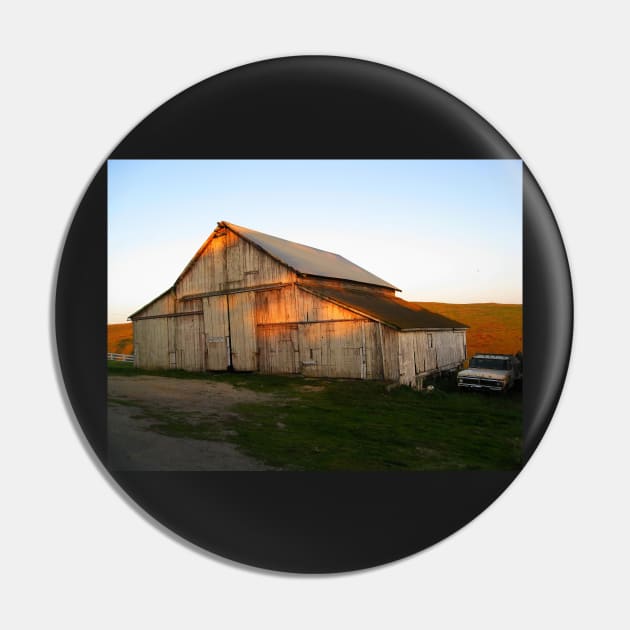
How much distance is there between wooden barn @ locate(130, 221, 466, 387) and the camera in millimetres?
3111

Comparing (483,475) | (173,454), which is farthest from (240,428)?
(483,475)

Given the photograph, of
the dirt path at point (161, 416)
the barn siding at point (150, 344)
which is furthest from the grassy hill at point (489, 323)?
the barn siding at point (150, 344)

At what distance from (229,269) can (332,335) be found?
3.31 ft

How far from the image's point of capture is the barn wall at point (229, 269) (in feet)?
10.5

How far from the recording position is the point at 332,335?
3307 mm

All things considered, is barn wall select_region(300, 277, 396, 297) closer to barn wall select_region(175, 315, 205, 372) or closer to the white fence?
barn wall select_region(175, 315, 205, 372)

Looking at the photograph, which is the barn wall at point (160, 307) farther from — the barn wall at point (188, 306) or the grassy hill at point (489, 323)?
the grassy hill at point (489, 323)

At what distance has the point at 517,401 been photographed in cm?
312

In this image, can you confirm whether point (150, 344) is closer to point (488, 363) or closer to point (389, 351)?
point (389, 351)

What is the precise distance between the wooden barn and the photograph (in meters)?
0.02

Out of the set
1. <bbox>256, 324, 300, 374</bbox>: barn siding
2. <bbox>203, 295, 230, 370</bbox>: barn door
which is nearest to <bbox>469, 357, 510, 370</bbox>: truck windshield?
<bbox>256, 324, 300, 374</bbox>: barn siding

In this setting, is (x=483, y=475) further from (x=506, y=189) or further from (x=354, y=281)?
(x=506, y=189)

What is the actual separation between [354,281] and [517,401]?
1520 mm

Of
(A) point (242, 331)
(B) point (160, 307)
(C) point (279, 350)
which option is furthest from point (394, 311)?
(B) point (160, 307)
